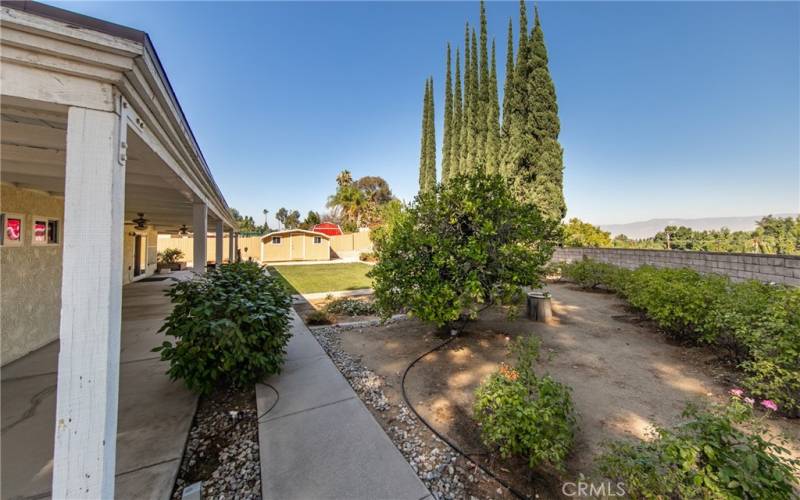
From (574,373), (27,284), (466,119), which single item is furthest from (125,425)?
(466,119)

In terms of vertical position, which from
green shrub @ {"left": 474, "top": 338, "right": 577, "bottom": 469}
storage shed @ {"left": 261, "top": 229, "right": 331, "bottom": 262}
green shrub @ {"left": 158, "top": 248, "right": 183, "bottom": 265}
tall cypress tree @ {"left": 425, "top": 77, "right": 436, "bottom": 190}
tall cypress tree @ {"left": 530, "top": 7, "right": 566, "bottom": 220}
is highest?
tall cypress tree @ {"left": 425, "top": 77, "right": 436, "bottom": 190}

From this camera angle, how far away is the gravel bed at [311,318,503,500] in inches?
82.1

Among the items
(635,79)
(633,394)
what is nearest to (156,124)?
(633,394)

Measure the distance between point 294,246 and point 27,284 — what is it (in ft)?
65.1

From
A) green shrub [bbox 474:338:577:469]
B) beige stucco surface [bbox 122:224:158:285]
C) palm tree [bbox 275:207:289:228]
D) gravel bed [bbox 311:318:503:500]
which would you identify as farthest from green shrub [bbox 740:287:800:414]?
palm tree [bbox 275:207:289:228]

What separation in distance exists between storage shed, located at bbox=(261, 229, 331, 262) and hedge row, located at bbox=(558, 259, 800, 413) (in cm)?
2155

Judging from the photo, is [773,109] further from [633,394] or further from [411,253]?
[411,253]

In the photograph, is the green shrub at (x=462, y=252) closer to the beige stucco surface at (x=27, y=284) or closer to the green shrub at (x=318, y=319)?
the green shrub at (x=318, y=319)

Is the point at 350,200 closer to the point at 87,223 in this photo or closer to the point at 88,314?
the point at 87,223

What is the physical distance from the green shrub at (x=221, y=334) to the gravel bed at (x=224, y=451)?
237mm

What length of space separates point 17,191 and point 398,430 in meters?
6.45

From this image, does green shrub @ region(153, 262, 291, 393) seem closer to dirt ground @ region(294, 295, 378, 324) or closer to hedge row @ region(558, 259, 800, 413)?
dirt ground @ region(294, 295, 378, 324)

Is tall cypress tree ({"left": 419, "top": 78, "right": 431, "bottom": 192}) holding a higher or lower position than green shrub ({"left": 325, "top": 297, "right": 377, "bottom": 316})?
higher

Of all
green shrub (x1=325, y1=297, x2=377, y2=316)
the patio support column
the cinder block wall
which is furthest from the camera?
green shrub (x1=325, y1=297, x2=377, y2=316)
